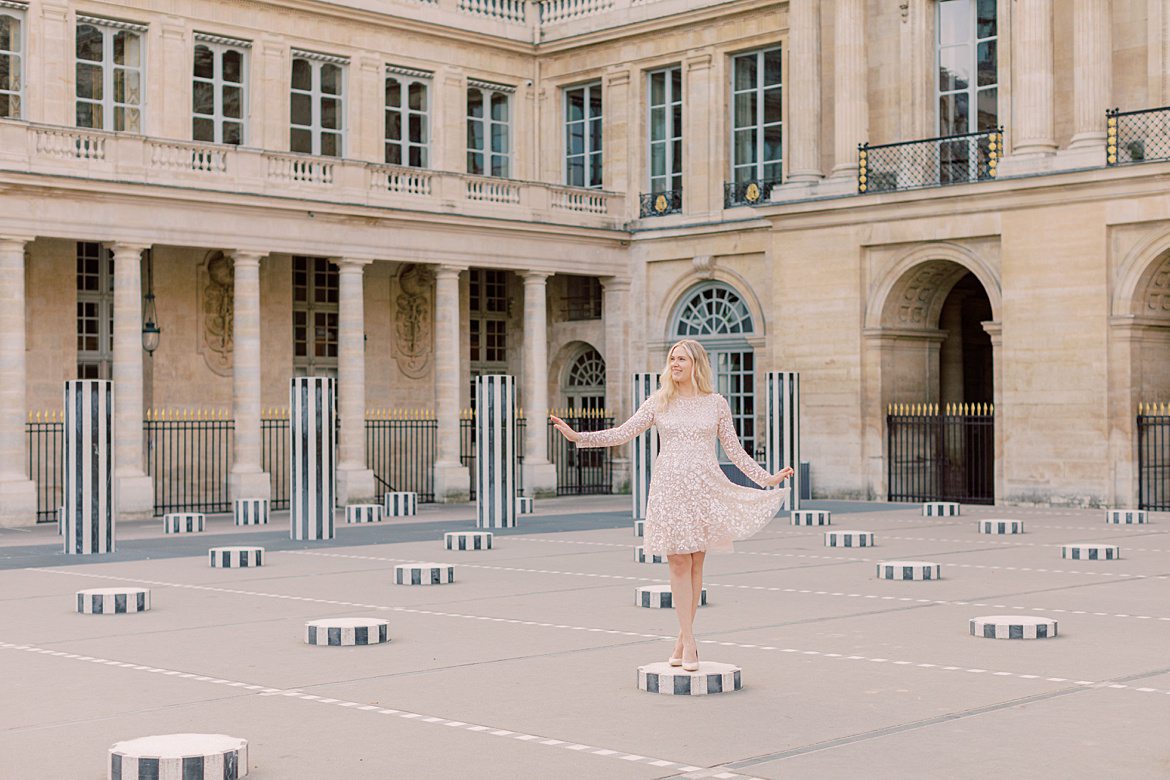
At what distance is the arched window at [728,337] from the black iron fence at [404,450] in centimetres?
624

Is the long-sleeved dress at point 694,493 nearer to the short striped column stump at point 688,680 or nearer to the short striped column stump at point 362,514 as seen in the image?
the short striped column stump at point 688,680

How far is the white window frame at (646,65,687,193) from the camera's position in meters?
38.0

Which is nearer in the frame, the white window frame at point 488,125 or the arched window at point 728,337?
the arched window at point 728,337

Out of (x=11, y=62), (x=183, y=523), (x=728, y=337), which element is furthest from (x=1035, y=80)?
(x=11, y=62)

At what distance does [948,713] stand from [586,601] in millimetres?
6353

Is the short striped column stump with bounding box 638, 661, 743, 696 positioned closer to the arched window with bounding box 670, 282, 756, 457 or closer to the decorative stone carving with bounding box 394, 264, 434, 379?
the arched window with bounding box 670, 282, 756, 457

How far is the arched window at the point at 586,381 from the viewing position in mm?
40125

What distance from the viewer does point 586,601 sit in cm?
1516

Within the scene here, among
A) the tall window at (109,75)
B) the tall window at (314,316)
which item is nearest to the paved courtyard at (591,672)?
the tall window at (109,75)

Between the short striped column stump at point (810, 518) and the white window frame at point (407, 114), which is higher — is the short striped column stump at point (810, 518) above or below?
below

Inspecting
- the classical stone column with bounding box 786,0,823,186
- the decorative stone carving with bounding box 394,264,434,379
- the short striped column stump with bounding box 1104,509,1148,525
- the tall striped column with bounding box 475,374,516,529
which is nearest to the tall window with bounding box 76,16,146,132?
the decorative stone carving with bounding box 394,264,434,379

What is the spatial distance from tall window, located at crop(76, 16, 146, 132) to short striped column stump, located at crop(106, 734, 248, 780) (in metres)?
26.9

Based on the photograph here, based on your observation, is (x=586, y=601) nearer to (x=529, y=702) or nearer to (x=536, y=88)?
(x=529, y=702)

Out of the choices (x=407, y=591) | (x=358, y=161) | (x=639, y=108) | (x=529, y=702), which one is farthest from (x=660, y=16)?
(x=529, y=702)
